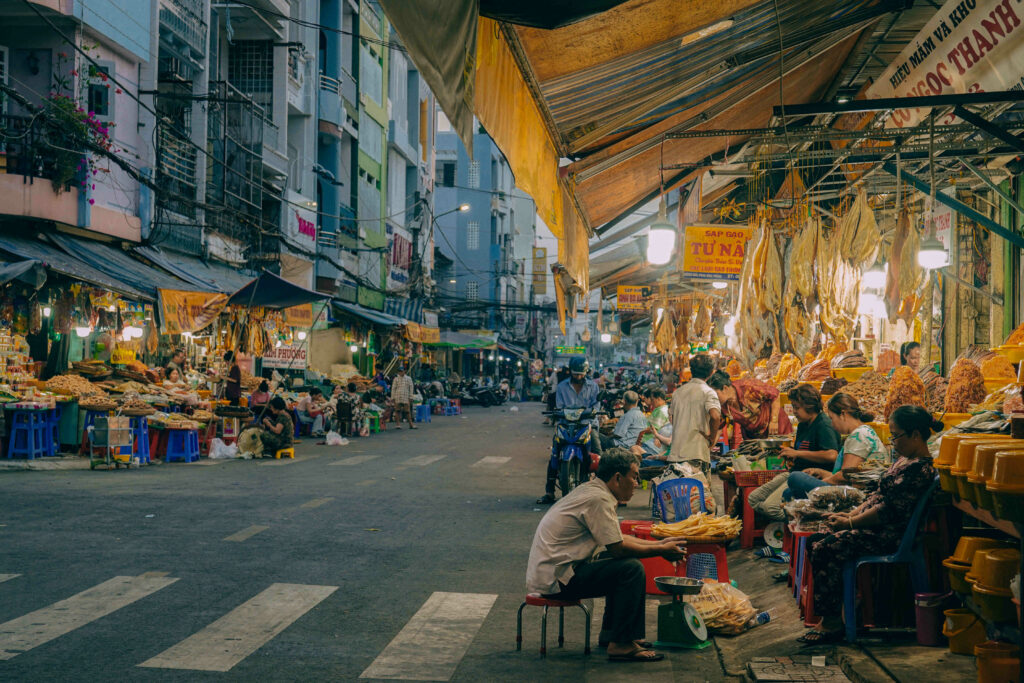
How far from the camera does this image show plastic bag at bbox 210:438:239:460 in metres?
17.8

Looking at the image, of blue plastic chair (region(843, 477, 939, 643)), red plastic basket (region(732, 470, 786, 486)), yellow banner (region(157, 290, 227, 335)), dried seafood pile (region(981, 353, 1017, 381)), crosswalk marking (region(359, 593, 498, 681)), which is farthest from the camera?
yellow banner (region(157, 290, 227, 335))

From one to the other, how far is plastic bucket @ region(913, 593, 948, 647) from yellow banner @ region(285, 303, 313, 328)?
1923 cm

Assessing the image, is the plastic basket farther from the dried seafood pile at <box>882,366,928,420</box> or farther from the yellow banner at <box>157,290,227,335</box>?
the yellow banner at <box>157,290,227,335</box>

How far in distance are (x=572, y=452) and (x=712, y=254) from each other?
3.28 meters

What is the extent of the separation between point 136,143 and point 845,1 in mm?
19187

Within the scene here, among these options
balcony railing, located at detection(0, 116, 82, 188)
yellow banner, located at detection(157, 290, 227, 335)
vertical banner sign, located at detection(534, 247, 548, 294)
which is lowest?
yellow banner, located at detection(157, 290, 227, 335)

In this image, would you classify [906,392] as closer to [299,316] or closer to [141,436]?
[141,436]

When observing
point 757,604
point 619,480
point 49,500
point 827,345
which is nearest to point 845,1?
point 619,480

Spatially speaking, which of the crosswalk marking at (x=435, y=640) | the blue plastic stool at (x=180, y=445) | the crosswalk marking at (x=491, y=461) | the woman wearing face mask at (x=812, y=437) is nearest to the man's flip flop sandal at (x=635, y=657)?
the crosswalk marking at (x=435, y=640)

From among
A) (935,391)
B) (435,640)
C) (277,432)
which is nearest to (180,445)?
(277,432)

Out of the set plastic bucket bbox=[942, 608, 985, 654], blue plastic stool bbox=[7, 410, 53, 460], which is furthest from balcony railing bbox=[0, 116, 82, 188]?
plastic bucket bbox=[942, 608, 985, 654]

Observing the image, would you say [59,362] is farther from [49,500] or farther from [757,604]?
[757,604]

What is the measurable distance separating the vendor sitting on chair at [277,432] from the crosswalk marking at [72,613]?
11031mm

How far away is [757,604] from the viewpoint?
7.46 metres
